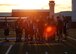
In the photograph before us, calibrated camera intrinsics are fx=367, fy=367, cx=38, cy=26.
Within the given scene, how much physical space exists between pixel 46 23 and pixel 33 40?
1.79m

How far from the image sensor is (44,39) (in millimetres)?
29453

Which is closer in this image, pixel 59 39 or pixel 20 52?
pixel 20 52

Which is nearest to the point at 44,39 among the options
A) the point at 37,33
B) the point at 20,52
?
the point at 37,33

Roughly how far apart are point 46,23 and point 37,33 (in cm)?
107

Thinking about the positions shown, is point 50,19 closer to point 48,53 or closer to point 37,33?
point 37,33

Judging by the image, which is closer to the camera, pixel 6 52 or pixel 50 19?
pixel 6 52

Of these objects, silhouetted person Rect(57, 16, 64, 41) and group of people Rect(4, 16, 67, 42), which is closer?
group of people Rect(4, 16, 67, 42)

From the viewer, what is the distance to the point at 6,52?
2061 cm

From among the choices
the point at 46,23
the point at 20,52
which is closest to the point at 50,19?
the point at 46,23

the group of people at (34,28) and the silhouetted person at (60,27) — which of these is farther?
the silhouetted person at (60,27)

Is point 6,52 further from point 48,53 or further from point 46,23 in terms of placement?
point 46,23

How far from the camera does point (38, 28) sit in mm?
29016

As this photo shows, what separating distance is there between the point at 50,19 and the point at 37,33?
152 centimetres

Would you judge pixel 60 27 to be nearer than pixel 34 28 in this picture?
No
